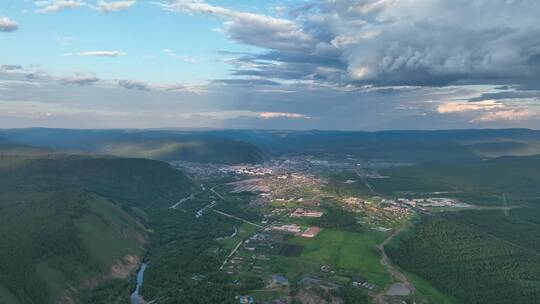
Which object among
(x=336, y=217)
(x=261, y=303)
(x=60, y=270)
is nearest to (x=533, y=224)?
(x=336, y=217)

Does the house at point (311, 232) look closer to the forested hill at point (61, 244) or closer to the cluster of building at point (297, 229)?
the cluster of building at point (297, 229)

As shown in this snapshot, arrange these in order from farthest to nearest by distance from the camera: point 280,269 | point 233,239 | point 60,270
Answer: point 233,239 < point 280,269 < point 60,270

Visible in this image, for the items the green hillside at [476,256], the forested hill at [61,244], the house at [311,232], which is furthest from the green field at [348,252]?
the forested hill at [61,244]

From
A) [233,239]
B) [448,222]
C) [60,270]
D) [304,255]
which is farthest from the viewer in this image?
[448,222]

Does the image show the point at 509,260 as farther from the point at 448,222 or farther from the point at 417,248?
the point at 448,222

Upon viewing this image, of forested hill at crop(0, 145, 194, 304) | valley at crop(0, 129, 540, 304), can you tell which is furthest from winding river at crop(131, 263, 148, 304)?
forested hill at crop(0, 145, 194, 304)

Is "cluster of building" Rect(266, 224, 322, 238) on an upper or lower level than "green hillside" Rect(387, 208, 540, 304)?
upper

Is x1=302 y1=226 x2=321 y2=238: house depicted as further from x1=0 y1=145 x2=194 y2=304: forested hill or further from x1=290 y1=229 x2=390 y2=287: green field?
x1=0 y1=145 x2=194 y2=304: forested hill

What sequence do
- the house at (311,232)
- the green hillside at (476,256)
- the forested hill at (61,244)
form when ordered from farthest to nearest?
the house at (311,232)
the green hillside at (476,256)
the forested hill at (61,244)
